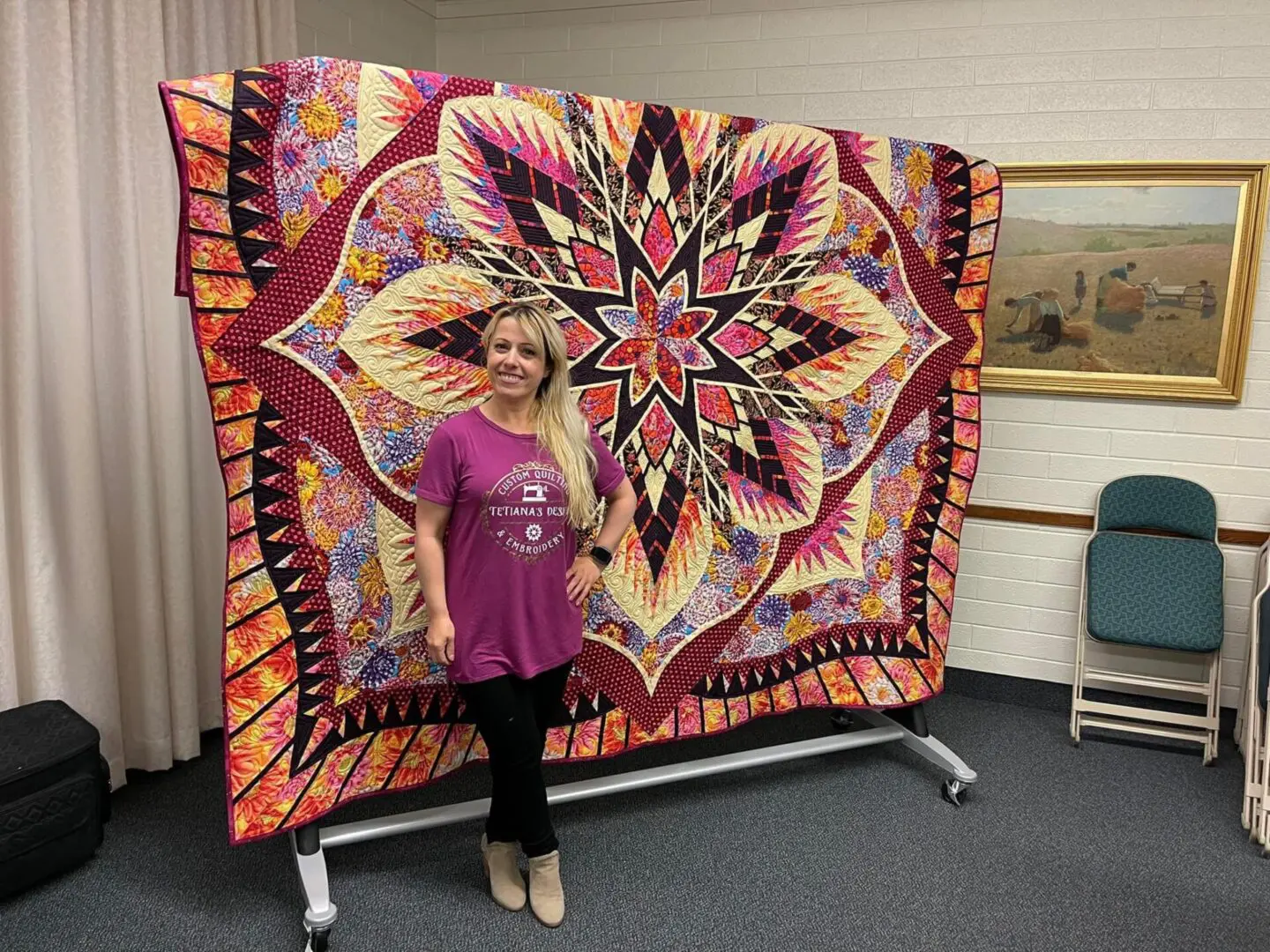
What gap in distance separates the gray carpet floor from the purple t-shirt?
2.15 ft

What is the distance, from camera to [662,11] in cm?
356

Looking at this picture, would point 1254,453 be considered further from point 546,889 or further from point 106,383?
point 106,383

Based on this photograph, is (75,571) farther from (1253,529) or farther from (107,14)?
(1253,529)

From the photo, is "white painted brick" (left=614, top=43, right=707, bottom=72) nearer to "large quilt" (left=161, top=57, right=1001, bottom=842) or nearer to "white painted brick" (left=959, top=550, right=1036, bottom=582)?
"large quilt" (left=161, top=57, right=1001, bottom=842)

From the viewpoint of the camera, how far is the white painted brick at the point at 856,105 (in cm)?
338

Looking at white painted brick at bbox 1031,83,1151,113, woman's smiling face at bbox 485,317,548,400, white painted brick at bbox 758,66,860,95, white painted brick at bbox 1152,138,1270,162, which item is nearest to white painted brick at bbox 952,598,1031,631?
white painted brick at bbox 1152,138,1270,162

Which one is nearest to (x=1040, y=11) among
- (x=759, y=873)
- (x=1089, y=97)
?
(x=1089, y=97)

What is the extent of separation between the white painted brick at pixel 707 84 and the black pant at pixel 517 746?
94.7 inches

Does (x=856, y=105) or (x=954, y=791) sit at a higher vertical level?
(x=856, y=105)

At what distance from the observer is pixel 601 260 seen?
7.66ft

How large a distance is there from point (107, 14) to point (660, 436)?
6.16ft

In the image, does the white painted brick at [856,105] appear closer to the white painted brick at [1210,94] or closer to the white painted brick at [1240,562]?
the white painted brick at [1210,94]

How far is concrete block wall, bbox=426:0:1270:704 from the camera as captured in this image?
307 centimetres

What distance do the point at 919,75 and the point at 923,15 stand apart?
0.67ft
